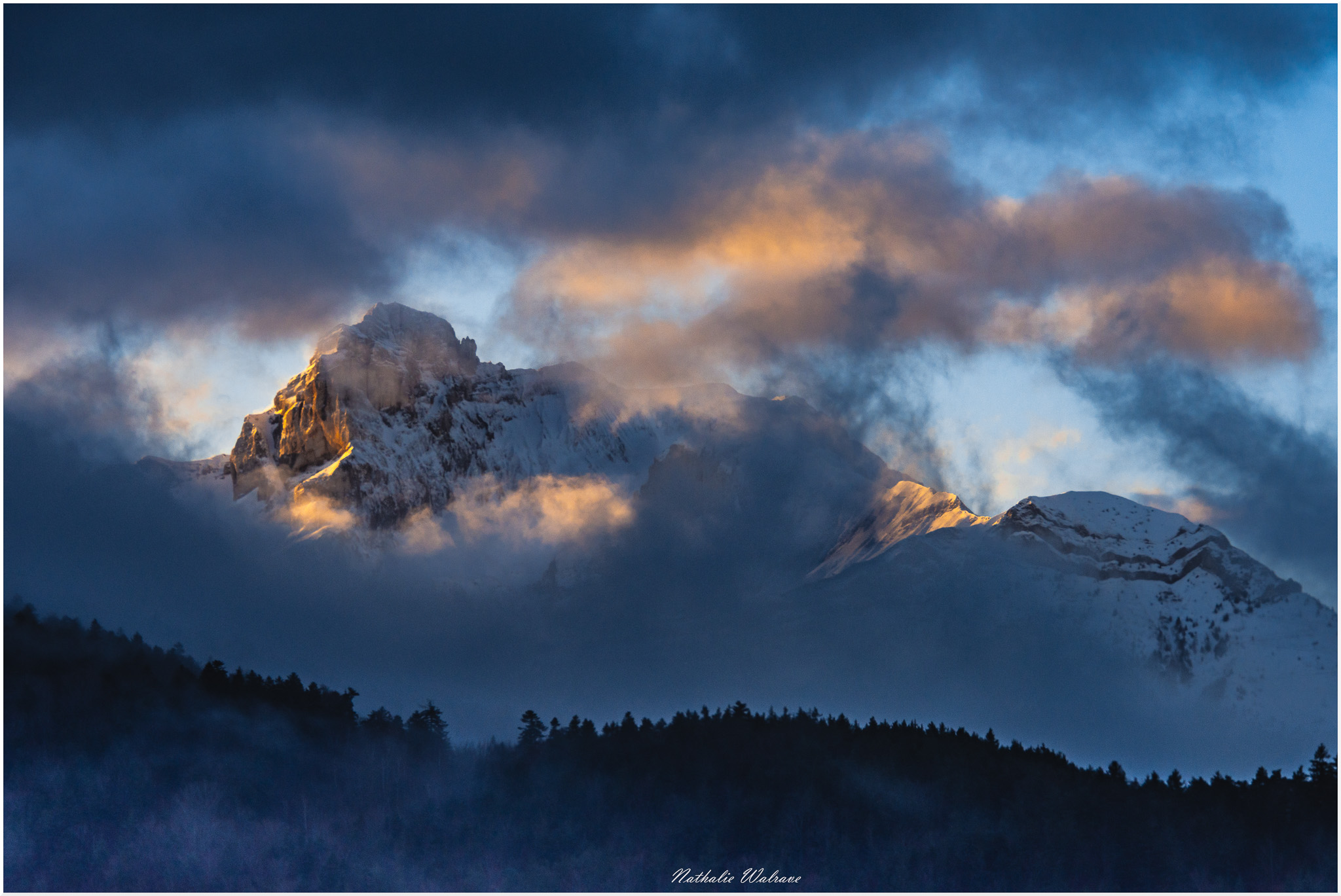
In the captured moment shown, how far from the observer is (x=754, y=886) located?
197000 mm

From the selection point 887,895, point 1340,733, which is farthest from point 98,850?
point 1340,733

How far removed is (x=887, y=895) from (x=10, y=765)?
13091cm

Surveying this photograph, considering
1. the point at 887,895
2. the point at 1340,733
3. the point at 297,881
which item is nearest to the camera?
the point at 1340,733

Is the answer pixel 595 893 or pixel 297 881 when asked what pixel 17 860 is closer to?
pixel 297 881

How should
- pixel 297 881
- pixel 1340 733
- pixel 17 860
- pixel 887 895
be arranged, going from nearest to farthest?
pixel 1340 733
pixel 17 860
pixel 297 881
pixel 887 895

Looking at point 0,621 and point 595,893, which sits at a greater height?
point 0,621

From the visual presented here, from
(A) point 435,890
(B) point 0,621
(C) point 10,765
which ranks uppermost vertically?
(B) point 0,621

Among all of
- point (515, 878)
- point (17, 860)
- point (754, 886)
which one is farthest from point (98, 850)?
point (754, 886)

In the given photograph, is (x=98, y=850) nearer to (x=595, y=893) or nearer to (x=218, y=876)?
(x=218, y=876)

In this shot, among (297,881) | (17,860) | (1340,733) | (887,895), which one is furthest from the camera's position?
(887,895)

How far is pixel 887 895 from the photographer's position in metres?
196

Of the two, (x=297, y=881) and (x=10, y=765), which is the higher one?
(x=10, y=765)

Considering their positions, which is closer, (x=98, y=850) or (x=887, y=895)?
(x=98, y=850)

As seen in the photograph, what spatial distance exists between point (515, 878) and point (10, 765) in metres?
76.7
